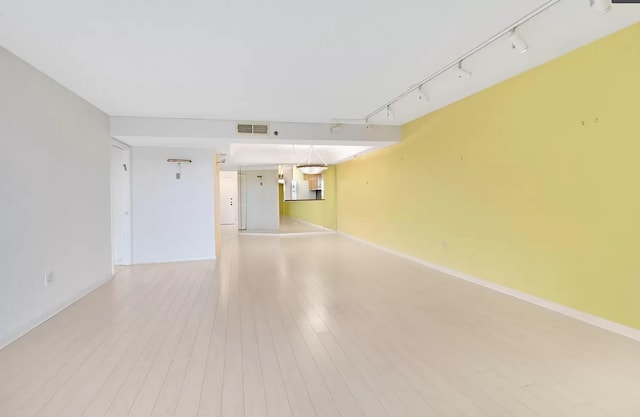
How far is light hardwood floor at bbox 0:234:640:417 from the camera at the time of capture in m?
1.82

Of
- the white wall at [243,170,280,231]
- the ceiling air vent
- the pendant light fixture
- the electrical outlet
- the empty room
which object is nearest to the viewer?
the empty room

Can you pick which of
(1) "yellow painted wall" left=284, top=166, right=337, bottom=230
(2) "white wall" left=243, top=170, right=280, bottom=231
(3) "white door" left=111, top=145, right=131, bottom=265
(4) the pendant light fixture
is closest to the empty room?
(3) "white door" left=111, top=145, right=131, bottom=265

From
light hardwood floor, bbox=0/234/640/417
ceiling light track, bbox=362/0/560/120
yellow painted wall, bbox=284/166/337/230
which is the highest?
ceiling light track, bbox=362/0/560/120

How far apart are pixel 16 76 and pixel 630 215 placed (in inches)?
210

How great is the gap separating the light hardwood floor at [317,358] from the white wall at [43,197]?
283mm

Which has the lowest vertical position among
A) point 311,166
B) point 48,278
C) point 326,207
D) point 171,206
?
point 48,278

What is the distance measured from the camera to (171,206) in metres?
5.93

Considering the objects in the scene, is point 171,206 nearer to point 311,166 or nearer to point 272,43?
point 311,166

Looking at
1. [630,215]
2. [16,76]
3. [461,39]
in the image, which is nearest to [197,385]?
[16,76]

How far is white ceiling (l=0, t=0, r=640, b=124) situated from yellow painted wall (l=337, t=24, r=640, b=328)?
0.34 m

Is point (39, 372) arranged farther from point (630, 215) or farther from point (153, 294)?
point (630, 215)

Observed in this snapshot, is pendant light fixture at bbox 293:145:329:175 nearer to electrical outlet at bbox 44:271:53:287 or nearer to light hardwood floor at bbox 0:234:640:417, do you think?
light hardwood floor at bbox 0:234:640:417

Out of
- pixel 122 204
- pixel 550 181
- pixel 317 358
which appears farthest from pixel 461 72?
pixel 122 204

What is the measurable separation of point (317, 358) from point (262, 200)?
28.8 ft
